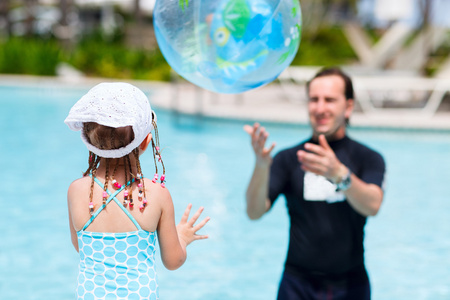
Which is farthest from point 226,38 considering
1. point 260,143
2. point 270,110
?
point 270,110

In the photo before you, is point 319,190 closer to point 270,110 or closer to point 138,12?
point 270,110

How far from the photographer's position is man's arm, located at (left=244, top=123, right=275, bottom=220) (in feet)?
8.38

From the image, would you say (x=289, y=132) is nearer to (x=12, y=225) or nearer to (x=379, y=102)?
(x=379, y=102)

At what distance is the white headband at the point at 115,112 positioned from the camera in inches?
78.8

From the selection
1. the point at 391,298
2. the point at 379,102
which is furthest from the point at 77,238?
the point at 379,102

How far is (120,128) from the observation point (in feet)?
6.70

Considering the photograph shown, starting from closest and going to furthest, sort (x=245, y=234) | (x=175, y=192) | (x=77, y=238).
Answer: (x=77, y=238), (x=245, y=234), (x=175, y=192)

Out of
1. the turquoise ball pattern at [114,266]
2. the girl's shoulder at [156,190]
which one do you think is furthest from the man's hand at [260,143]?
the turquoise ball pattern at [114,266]

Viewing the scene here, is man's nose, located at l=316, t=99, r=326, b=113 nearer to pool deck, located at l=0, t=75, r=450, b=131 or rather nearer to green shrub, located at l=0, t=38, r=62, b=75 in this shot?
pool deck, located at l=0, t=75, r=450, b=131

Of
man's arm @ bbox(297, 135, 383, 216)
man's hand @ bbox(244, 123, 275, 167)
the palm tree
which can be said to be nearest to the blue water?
man's hand @ bbox(244, 123, 275, 167)

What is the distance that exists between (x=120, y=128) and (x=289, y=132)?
10229 mm

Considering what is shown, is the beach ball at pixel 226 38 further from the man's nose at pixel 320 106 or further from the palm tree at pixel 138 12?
the palm tree at pixel 138 12

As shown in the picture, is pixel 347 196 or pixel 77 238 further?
pixel 347 196

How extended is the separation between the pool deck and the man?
9413mm
